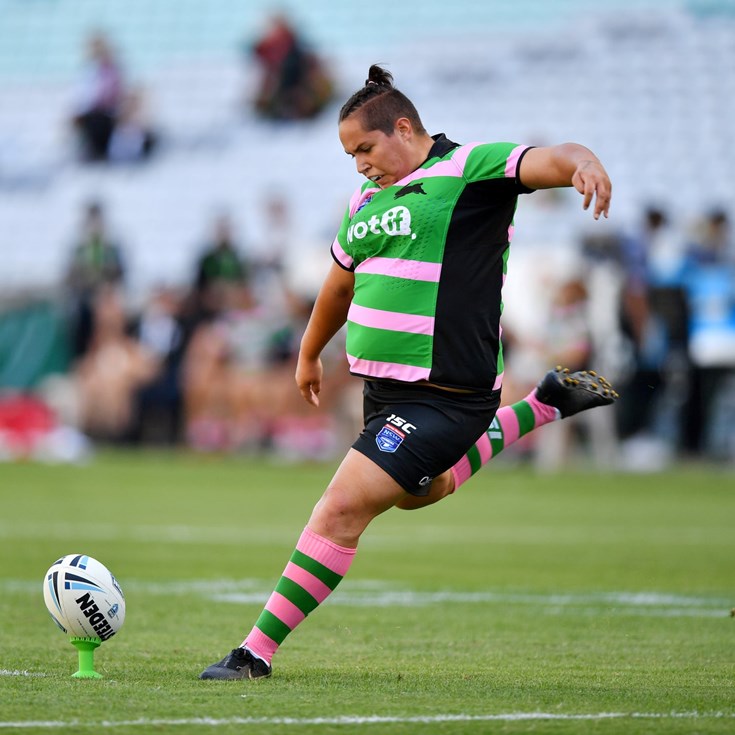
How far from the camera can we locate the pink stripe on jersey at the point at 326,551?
16.7ft

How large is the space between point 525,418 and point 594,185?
2017 millimetres

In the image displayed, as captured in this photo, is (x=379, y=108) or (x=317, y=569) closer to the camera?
(x=317, y=569)

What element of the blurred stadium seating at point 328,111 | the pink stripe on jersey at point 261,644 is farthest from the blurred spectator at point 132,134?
the pink stripe on jersey at point 261,644

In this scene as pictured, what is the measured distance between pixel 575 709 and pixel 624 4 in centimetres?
2043

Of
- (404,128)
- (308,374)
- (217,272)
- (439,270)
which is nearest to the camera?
(439,270)

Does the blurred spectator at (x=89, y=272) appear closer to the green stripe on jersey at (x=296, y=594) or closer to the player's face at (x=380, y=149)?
the player's face at (x=380, y=149)

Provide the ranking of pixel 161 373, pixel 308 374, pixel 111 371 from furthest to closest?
pixel 111 371 < pixel 161 373 < pixel 308 374

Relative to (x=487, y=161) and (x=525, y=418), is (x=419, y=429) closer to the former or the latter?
(x=487, y=161)

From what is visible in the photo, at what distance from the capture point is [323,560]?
511cm

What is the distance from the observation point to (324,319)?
5.59 metres

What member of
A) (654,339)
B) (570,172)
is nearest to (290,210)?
(654,339)

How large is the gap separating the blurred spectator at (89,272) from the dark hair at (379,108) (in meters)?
17.9

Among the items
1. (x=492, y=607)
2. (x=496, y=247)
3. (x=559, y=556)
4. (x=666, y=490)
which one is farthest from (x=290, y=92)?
(x=496, y=247)

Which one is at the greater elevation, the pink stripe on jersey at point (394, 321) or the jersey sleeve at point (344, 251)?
the jersey sleeve at point (344, 251)
